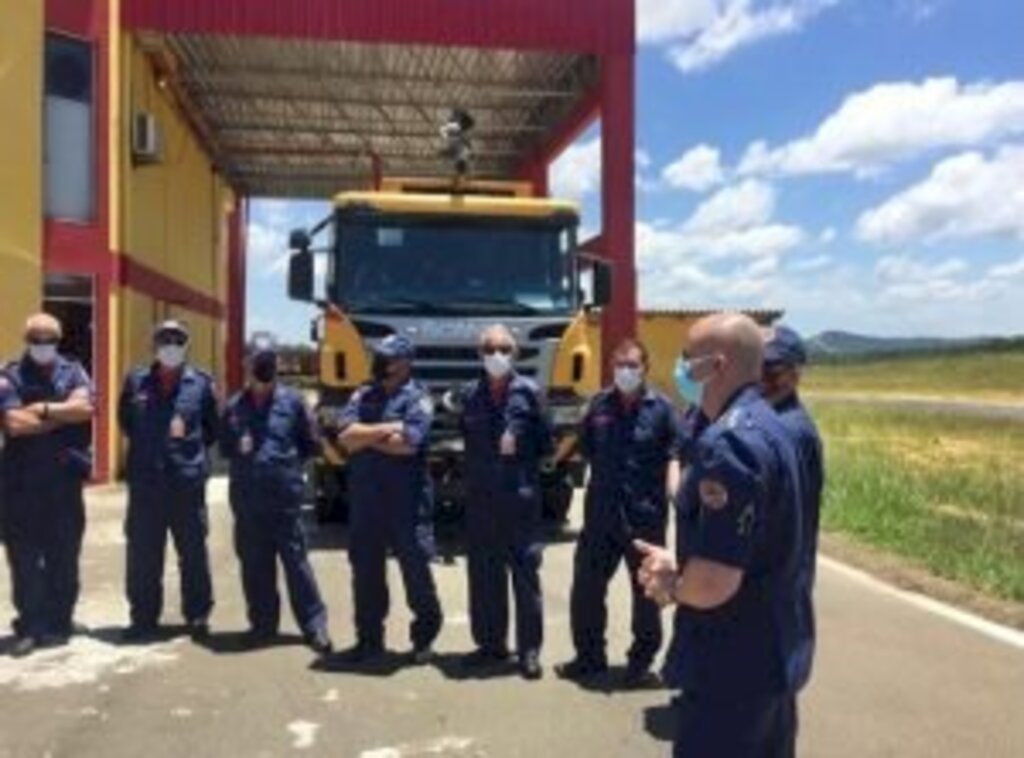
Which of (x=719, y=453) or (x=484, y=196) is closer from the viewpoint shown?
(x=719, y=453)

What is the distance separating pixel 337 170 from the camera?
36.9 metres

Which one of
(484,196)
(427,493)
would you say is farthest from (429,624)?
(484,196)

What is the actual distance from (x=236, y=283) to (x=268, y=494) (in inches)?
1234

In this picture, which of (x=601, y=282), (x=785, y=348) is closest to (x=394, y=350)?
(x=785, y=348)

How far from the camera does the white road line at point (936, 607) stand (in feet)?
32.4

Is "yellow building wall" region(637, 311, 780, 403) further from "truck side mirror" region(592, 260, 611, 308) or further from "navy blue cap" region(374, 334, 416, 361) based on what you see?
"navy blue cap" region(374, 334, 416, 361)

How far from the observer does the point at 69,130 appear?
1914 centimetres

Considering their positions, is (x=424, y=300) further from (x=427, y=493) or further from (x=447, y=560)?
(x=427, y=493)

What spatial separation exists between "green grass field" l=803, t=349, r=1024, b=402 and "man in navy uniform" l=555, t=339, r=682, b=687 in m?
66.6

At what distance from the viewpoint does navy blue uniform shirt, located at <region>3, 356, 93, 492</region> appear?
31.0 feet

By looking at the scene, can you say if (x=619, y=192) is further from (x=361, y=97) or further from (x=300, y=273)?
(x=300, y=273)

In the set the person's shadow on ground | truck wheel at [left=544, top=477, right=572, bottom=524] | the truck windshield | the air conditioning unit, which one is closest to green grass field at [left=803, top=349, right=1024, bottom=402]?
the air conditioning unit

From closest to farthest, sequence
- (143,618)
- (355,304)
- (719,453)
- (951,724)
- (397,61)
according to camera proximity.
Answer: (719,453), (951,724), (143,618), (355,304), (397,61)

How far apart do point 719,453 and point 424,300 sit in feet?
34.4
